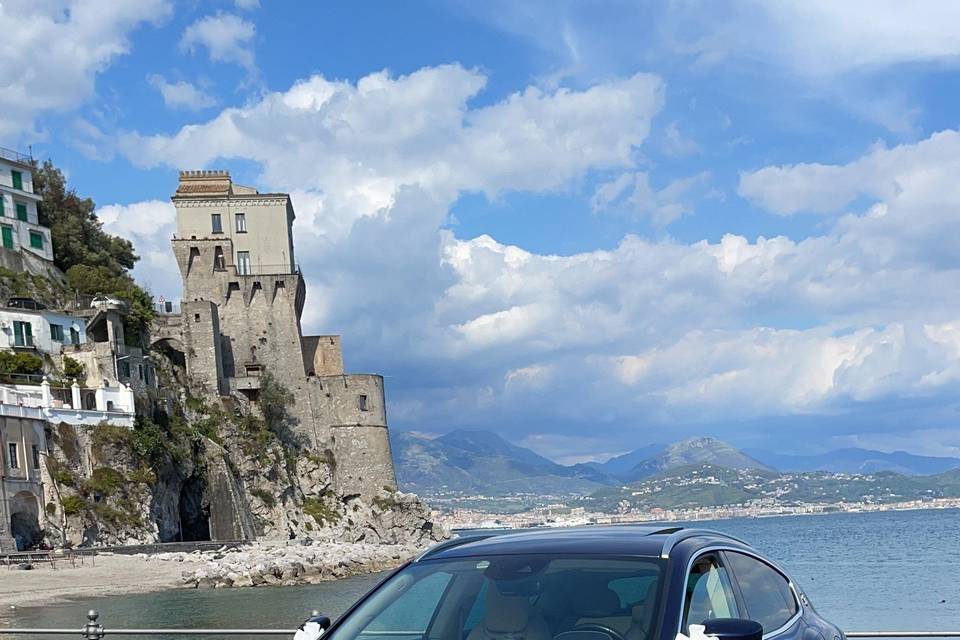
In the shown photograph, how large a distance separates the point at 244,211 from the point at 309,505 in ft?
72.5

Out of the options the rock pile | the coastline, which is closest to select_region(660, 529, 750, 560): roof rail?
the coastline

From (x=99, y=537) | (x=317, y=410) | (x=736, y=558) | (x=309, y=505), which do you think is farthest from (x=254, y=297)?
(x=736, y=558)

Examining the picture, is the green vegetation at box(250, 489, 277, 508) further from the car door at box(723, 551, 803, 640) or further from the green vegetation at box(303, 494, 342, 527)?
the car door at box(723, 551, 803, 640)

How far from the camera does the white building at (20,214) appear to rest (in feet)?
219

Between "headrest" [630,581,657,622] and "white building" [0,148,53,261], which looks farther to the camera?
"white building" [0,148,53,261]

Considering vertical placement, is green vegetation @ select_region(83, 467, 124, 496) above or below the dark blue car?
below

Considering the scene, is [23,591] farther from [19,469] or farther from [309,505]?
[309,505]

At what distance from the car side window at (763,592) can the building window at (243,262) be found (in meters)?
79.0

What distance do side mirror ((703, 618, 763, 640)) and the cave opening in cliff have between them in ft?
213

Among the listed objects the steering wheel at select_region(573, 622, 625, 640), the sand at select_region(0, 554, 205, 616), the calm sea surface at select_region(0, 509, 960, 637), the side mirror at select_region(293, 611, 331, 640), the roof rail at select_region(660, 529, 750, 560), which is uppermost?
the roof rail at select_region(660, 529, 750, 560)

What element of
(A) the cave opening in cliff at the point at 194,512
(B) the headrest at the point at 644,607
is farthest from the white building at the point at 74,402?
(B) the headrest at the point at 644,607

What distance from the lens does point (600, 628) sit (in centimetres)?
483

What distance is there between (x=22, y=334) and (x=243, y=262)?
83.2 feet

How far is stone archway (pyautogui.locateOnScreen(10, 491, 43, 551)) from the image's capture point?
5044 centimetres
